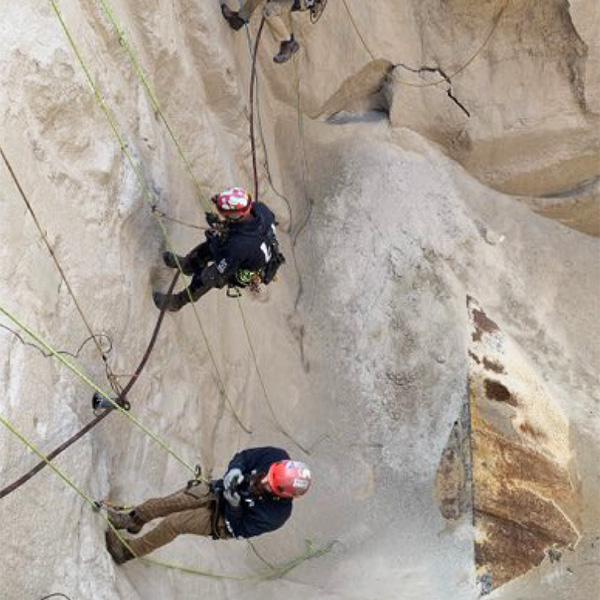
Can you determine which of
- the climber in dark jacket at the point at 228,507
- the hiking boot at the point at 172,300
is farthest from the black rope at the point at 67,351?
the climber in dark jacket at the point at 228,507

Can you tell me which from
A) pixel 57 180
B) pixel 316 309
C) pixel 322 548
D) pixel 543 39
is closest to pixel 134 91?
pixel 57 180

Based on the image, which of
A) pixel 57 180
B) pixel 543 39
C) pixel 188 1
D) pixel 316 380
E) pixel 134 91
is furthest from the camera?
pixel 543 39

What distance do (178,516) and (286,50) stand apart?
5.86 metres

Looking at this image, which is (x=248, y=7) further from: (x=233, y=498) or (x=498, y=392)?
(x=233, y=498)

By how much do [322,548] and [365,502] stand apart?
0.78 metres

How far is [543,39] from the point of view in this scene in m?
11.8

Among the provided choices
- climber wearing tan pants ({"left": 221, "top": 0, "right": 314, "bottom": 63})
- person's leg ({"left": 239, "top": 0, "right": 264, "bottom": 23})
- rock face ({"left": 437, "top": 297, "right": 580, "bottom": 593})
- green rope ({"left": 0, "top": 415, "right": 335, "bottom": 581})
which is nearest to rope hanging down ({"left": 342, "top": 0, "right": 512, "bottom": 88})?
climber wearing tan pants ({"left": 221, "top": 0, "right": 314, "bottom": 63})

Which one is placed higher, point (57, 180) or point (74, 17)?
point (74, 17)

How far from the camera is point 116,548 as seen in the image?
666 cm

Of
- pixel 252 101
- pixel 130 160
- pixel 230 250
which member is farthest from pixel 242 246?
pixel 252 101

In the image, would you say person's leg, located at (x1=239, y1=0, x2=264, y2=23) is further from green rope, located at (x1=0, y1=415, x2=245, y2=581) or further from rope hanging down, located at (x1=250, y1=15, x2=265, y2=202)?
green rope, located at (x1=0, y1=415, x2=245, y2=581)

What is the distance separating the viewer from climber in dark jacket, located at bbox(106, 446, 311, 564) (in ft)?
21.5

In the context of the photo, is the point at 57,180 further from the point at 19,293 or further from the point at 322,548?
the point at 322,548

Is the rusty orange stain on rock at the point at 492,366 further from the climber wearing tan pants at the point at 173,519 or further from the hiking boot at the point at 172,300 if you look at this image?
the climber wearing tan pants at the point at 173,519
